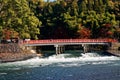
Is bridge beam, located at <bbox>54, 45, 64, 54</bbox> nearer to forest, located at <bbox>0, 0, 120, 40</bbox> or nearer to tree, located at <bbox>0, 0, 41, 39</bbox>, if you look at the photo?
tree, located at <bbox>0, 0, 41, 39</bbox>

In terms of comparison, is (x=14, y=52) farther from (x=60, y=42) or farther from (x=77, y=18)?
(x=77, y=18)

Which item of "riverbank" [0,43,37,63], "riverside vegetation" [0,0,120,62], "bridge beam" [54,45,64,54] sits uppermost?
"riverside vegetation" [0,0,120,62]

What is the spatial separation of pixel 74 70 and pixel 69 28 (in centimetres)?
4465

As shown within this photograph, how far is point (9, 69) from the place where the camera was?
204ft

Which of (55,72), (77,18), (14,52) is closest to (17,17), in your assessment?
(14,52)

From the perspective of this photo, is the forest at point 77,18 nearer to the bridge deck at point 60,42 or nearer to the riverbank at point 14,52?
the bridge deck at point 60,42

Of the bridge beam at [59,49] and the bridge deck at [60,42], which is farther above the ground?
the bridge deck at [60,42]

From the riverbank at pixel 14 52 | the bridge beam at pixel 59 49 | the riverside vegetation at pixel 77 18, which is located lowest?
the bridge beam at pixel 59 49

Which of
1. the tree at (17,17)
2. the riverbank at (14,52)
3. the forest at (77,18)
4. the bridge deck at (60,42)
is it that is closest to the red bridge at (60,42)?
the bridge deck at (60,42)

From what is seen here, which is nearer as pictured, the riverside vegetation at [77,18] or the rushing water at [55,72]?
the rushing water at [55,72]

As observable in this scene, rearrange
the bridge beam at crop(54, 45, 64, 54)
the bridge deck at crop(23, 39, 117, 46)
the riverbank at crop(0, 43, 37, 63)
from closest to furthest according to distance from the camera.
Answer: the riverbank at crop(0, 43, 37, 63) < the bridge deck at crop(23, 39, 117, 46) < the bridge beam at crop(54, 45, 64, 54)

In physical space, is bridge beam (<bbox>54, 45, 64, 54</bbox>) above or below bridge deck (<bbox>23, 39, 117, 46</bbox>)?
below

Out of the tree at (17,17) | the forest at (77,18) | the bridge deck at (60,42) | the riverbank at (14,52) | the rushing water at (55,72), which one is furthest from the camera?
the forest at (77,18)

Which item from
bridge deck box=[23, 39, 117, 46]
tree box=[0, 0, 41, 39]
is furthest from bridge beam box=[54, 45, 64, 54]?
tree box=[0, 0, 41, 39]
